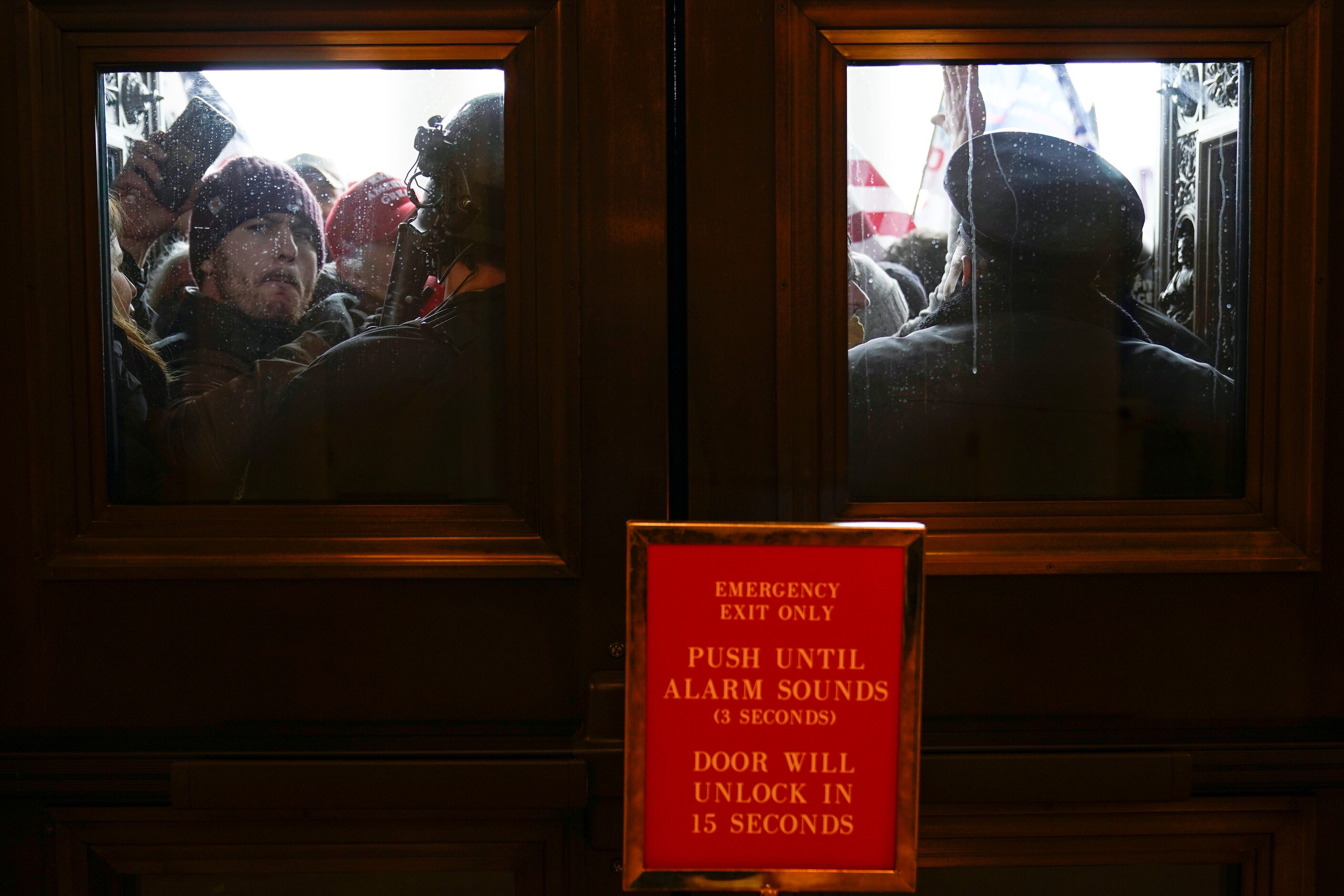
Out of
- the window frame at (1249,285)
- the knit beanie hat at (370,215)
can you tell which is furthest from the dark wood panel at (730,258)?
the knit beanie hat at (370,215)

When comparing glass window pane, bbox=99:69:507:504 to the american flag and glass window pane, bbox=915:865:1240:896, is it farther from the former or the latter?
glass window pane, bbox=915:865:1240:896

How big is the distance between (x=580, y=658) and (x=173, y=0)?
3.70ft

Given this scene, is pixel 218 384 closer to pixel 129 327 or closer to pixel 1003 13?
pixel 129 327

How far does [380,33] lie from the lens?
4.17 ft

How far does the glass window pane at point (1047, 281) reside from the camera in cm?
128

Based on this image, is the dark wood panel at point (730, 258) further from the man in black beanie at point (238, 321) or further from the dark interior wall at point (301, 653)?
the man in black beanie at point (238, 321)

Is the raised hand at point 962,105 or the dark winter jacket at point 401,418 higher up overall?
the raised hand at point 962,105

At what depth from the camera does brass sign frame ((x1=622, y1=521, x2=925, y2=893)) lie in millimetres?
1010

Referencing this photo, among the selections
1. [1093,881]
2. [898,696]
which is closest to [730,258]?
[898,696]

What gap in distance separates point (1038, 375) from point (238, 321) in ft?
3.88

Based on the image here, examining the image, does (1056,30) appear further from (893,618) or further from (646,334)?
(893,618)

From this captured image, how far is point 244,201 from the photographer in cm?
128

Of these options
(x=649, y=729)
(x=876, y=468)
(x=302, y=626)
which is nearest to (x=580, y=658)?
(x=649, y=729)

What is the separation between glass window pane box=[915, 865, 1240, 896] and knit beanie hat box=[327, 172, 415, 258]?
4.22 ft
